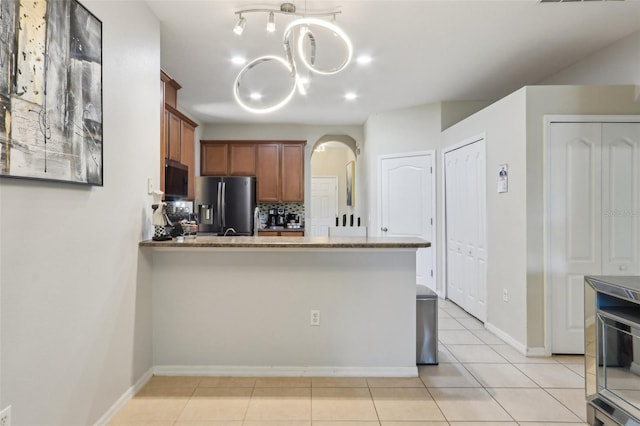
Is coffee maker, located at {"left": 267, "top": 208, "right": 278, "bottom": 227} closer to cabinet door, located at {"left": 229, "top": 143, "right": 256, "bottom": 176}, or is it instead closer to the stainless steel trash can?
cabinet door, located at {"left": 229, "top": 143, "right": 256, "bottom": 176}

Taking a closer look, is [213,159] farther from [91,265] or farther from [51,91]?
[51,91]

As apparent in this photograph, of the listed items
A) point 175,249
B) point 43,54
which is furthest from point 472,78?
point 43,54

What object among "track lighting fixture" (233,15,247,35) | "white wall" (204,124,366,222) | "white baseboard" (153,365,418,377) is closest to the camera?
"track lighting fixture" (233,15,247,35)

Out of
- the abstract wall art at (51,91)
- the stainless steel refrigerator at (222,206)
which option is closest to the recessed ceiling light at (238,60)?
the abstract wall art at (51,91)

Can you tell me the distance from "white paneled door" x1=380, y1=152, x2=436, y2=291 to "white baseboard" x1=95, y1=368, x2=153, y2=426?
12.1ft

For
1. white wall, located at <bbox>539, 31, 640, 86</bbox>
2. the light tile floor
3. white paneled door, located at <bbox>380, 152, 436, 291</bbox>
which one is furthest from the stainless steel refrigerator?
white wall, located at <bbox>539, 31, 640, 86</bbox>

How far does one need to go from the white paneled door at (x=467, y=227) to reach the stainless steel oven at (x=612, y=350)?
1725 millimetres

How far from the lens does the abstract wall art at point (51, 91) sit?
1.34m

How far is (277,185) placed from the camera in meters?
5.88

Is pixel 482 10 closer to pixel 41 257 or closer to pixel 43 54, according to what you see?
pixel 43 54

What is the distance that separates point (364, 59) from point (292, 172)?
2793 mm

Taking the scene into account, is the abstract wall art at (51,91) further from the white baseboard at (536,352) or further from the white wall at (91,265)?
the white baseboard at (536,352)

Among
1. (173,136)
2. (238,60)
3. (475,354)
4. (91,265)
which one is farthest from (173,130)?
(475,354)

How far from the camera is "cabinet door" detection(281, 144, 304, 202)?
5887 millimetres
